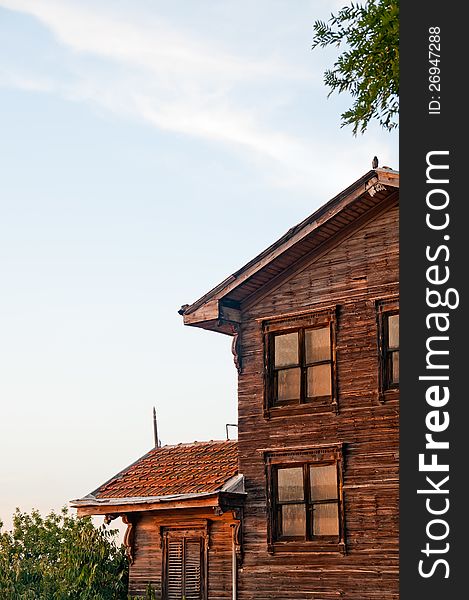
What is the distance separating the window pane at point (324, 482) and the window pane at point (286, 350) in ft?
8.52

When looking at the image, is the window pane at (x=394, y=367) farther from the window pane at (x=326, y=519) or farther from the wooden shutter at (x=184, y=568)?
the wooden shutter at (x=184, y=568)

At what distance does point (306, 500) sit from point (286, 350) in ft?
11.6

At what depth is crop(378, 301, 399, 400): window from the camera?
22750 mm

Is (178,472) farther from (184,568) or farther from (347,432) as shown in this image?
(347,432)

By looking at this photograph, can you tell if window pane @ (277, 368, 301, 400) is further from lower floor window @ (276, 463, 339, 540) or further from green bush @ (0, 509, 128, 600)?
green bush @ (0, 509, 128, 600)

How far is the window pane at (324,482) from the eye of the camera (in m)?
23.2

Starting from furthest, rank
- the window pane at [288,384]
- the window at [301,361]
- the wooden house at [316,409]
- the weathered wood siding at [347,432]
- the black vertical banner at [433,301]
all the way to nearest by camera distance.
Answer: the window pane at [288,384] < the window at [301,361] < the wooden house at [316,409] < the weathered wood siding at [347,432] < the black vertical banner at [433,301]

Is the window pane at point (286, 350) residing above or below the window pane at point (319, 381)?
above

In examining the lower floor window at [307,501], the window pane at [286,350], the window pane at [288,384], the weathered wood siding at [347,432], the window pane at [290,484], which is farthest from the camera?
the window pane at [286,350]

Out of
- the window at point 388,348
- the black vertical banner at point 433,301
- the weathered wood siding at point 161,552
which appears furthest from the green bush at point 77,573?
the black vertical banner at point 433,301

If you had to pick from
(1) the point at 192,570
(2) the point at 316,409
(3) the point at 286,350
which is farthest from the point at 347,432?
(1) the point at 192,570

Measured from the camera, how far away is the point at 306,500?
2356 centimetres

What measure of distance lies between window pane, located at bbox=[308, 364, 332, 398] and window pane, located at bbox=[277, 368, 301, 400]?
34 centimetres

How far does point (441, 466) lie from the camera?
11914 millimetres
